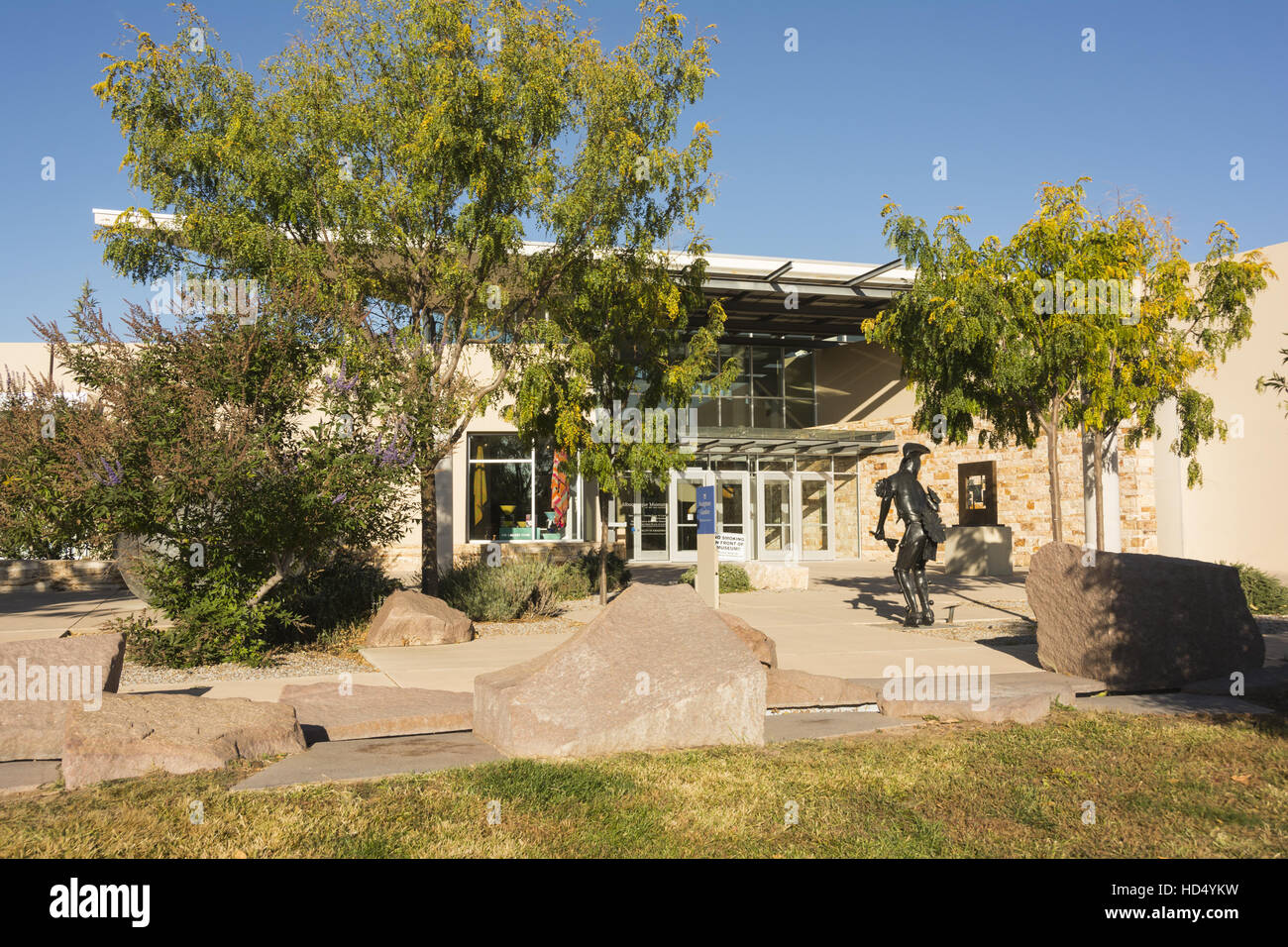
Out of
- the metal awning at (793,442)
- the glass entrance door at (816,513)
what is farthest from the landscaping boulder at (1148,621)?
the glass entrance door at (816,513)

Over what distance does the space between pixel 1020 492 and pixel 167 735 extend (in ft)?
71.1

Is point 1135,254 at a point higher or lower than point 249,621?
higher

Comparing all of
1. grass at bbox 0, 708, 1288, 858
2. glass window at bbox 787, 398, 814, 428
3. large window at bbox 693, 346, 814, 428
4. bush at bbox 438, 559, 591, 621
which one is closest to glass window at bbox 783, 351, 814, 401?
large window at bbox 693, 346, 814, 428

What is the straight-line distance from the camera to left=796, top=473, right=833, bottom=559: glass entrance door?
2814 centimetres

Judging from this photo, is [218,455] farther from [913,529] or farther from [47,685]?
[913,529]

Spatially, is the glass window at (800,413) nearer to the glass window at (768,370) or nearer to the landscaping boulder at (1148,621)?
the glass window at (768,370)

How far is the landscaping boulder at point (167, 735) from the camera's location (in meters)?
5.00

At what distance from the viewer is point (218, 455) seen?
8.30 m

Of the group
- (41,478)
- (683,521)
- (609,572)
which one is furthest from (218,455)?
(683,521)

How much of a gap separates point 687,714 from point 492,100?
8.30 metres
